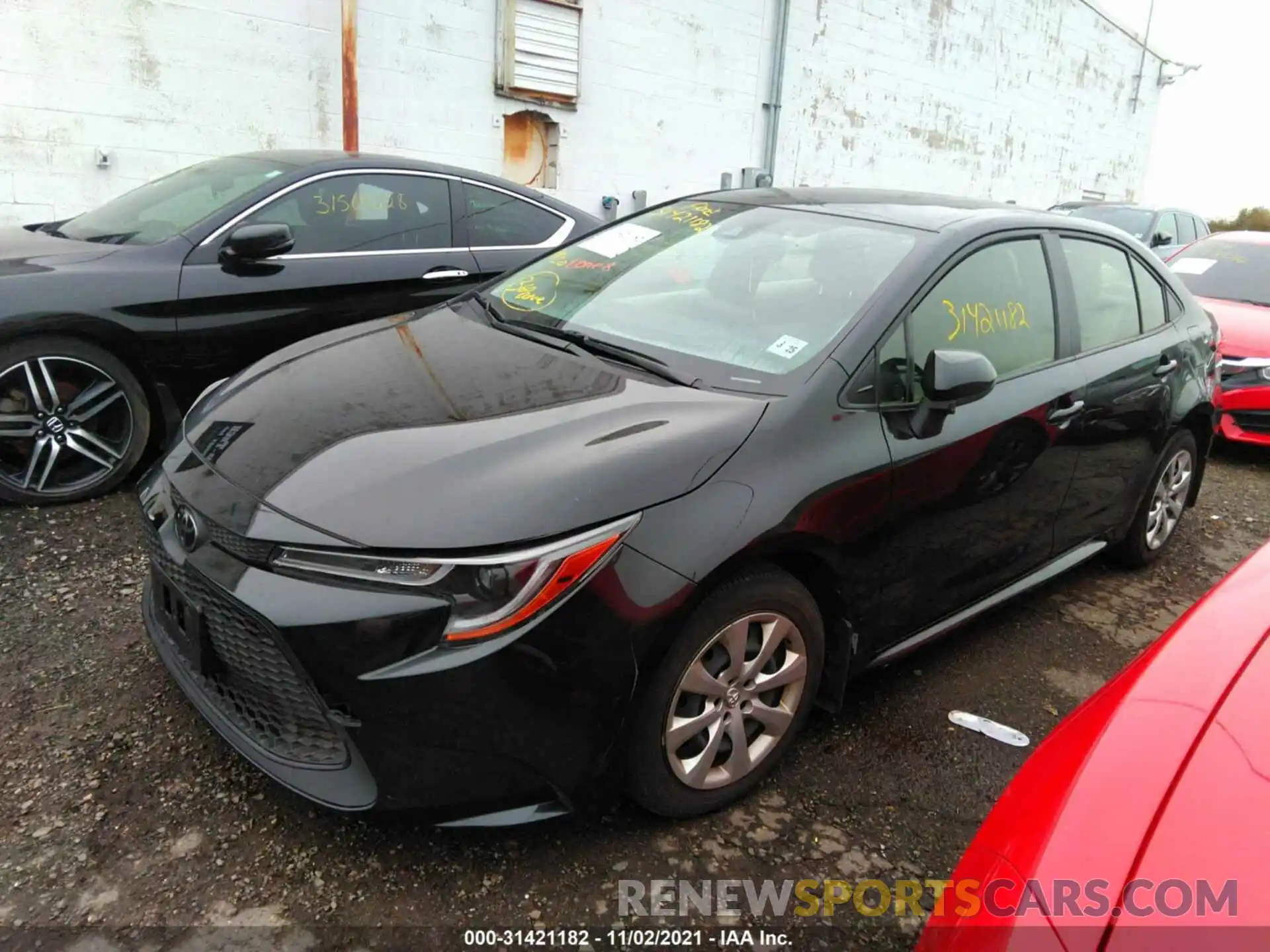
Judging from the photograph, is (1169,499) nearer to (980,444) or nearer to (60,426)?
(980,444)

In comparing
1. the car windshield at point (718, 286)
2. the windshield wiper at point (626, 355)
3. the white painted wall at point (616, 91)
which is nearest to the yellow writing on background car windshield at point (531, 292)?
the car windshield at point (718, 286)

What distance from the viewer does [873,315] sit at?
259 cm

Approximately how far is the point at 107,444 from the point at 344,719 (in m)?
2.61

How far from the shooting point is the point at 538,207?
524 centimetres

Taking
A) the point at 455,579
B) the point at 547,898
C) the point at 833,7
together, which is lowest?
the point at 547,898

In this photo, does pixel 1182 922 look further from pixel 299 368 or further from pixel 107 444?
pixel 107 444

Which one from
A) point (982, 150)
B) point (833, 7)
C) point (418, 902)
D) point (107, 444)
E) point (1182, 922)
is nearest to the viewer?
point (1182, 922)

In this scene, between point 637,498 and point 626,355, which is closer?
point 637,498

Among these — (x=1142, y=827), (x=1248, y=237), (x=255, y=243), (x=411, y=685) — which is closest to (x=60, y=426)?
(x=255, y=243)

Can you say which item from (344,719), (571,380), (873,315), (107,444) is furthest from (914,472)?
(107,444)

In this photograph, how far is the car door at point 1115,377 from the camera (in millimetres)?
3303

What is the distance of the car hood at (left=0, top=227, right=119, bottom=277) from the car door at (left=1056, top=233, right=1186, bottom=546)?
12.6 feet

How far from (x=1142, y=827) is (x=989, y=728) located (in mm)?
1569

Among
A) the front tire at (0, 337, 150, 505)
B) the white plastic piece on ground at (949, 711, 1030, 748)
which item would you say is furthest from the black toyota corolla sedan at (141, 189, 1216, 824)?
the front tire at (0, 337, 150, 505)
